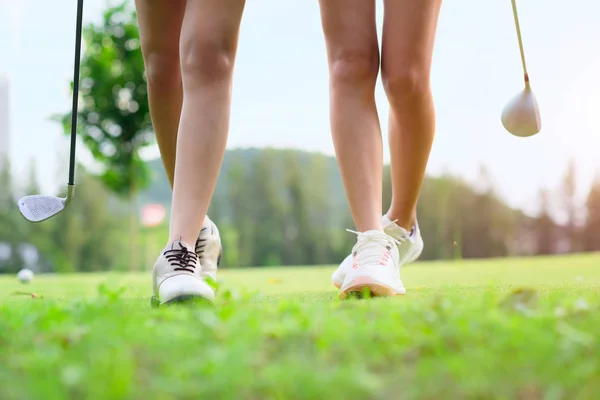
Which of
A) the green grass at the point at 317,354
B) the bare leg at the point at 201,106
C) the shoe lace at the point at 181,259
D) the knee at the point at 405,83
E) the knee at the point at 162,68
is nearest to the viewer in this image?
the green grass at the point at 317,354

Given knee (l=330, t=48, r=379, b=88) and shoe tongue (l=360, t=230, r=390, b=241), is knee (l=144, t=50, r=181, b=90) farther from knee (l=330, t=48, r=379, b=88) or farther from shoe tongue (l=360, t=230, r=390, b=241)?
shoe tongue (l=360, t=230, r=390, b=241)

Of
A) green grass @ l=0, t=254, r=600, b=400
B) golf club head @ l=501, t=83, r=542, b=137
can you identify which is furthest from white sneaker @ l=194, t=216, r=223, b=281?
golf club head @ l=501, t=83, r=542, b=137

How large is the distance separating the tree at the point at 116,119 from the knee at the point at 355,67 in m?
8.05

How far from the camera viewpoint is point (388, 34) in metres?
1.97

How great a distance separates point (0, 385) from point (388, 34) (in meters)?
1.53

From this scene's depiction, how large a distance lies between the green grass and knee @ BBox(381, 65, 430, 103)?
3.27ft

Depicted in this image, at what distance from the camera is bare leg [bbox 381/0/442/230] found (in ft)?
6.37

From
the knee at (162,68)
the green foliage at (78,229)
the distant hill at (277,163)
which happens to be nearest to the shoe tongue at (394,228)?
the knee at (162,68)

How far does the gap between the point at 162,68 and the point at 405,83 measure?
791 mm

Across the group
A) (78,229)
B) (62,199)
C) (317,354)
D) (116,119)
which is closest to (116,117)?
(116,119)

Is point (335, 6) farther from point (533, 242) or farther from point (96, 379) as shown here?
point (533, 242)

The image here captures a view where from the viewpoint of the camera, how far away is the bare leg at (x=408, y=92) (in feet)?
6.37

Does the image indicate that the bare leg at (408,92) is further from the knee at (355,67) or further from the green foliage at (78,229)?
the green foliage at (78,229)

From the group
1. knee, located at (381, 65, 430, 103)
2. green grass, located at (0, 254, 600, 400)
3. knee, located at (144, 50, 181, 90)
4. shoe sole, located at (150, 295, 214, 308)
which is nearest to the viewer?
green grass, located at (0, 254, 600, 400)
